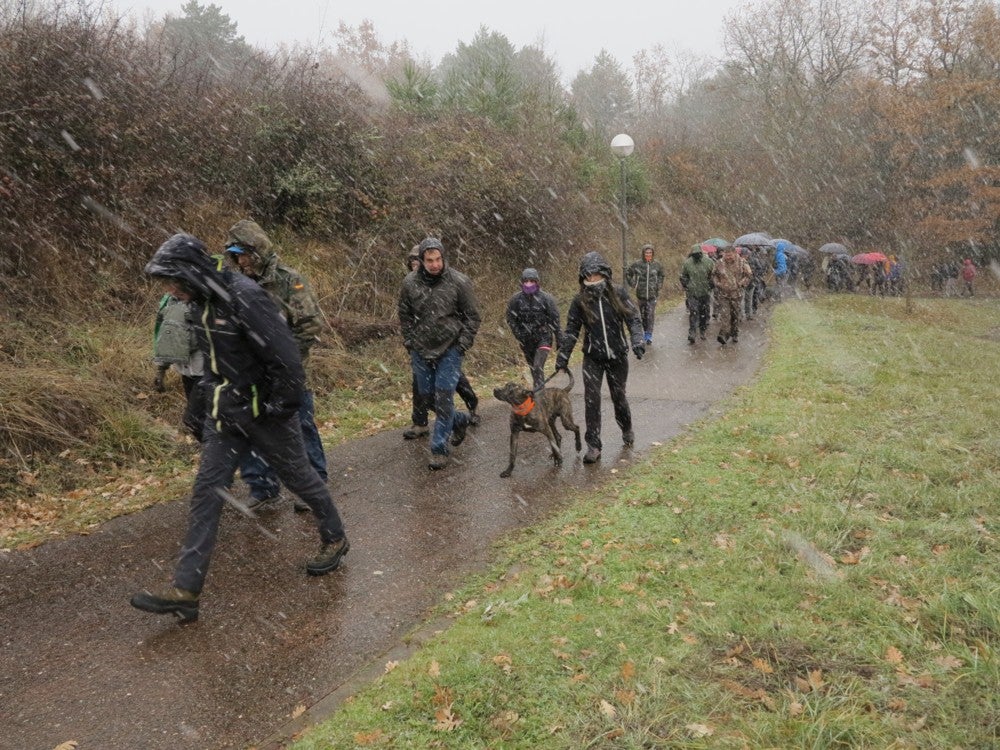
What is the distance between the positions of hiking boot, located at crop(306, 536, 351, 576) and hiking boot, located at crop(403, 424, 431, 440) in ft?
10.4

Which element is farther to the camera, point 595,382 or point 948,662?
point 595,382

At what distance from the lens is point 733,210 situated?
120ft

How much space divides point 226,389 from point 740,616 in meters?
3.24

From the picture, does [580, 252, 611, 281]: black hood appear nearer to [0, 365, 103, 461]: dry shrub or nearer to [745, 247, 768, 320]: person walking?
[0, 365, 103, 461]: dry shrub

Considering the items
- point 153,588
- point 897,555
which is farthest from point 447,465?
point 897,555

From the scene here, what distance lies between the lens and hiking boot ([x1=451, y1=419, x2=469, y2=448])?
779 centimetres

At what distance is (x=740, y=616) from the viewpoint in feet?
13.0

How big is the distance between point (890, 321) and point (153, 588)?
17315mm

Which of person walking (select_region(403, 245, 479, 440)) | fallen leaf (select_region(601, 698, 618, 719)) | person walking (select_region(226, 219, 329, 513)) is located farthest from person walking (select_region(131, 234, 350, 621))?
person walking (select_region(403, 245, 479, 440))

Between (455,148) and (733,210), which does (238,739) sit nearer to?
(455,148)

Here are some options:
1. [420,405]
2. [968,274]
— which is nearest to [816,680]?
A: [420,405]

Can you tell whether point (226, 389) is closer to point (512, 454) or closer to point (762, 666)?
point (512, 454)

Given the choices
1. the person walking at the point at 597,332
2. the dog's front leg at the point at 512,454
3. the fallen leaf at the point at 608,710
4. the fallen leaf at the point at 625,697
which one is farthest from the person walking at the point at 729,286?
the fallen leaf at the point at 608,710

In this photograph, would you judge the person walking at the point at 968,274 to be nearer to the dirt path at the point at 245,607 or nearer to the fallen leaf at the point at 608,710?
the dirt path at the point at 245,607
